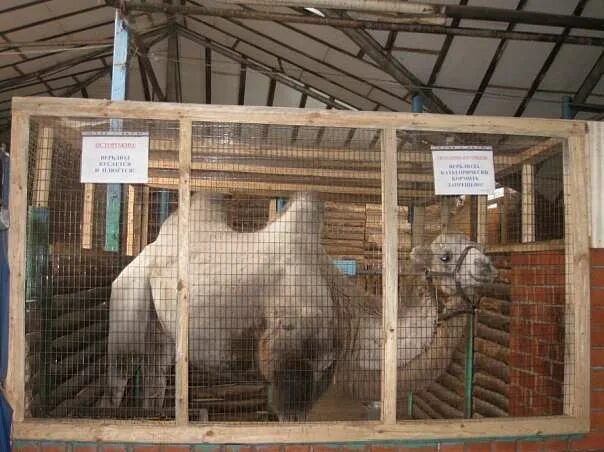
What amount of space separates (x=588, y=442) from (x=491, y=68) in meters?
4.97

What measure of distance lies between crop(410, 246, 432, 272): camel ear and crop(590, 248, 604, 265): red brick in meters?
1.12

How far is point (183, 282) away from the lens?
2840mm

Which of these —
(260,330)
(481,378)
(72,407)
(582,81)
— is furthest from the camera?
(582,81)

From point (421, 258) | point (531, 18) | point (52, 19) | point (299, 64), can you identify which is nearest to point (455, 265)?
point (421, 258)

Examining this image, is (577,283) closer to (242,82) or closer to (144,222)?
(144,222)

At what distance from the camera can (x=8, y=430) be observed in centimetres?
266

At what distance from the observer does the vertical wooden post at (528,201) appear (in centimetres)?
359

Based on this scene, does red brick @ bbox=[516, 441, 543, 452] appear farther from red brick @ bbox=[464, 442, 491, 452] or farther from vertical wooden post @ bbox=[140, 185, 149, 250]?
vertical wooden post @ bbox=[140, 185, 149, 250]

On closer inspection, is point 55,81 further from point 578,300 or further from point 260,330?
point 578,300

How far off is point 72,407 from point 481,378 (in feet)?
9.95

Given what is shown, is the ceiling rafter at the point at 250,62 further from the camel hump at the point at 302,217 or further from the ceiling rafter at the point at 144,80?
the camel hump at the point at 302,217

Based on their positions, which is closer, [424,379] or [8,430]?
[8,430]

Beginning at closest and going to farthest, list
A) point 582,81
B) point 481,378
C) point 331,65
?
point 481,378 → point 582,81 → point 331,65

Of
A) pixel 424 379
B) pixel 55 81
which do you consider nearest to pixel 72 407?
pixel 424 379
